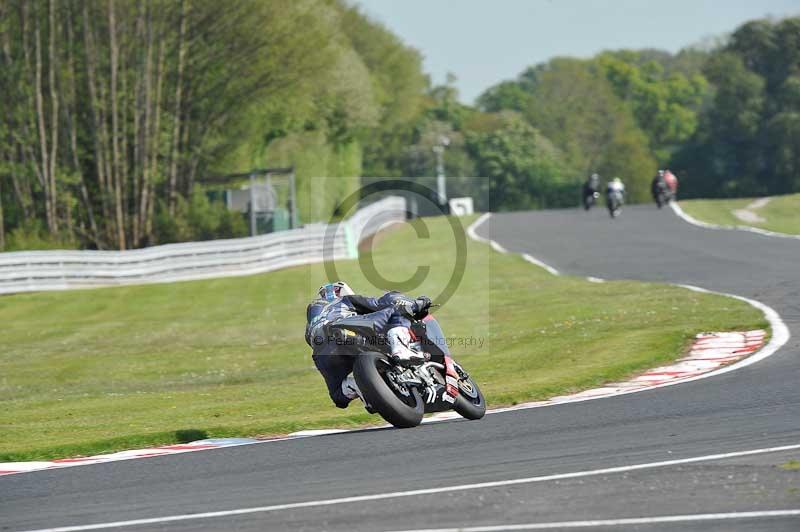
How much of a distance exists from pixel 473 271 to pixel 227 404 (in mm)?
19152

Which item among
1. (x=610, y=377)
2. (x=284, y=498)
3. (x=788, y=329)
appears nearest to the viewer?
(x=284, y=498)

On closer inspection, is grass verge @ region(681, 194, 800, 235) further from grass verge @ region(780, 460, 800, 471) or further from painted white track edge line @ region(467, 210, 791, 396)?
grass verge @ region(780, 460, 800, 471)

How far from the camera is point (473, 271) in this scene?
33.0 m

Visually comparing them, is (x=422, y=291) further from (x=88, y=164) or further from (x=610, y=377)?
(x=88, y=164)

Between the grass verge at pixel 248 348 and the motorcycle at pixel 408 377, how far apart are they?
1457mm

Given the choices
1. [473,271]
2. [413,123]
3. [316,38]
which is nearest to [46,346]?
[473,271]

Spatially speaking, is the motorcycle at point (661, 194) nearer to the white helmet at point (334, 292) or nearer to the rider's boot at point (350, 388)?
the white helmet at point (334, 292)

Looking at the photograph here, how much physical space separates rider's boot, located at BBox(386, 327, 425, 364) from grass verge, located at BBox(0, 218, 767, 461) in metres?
1.73

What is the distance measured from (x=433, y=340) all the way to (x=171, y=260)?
28.2 m

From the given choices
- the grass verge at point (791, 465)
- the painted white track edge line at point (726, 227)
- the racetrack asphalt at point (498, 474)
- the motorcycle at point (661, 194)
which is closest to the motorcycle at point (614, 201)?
the painted white track edge line at point (726, 227)

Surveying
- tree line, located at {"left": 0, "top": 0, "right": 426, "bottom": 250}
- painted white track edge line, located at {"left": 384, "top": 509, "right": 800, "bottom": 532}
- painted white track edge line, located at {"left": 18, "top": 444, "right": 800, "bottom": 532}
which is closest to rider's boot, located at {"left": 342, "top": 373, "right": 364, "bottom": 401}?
painted white track edge line, located at {"left": 18, "top": 444, "right": 800, "bottom": 532}

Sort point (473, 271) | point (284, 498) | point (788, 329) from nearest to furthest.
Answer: point (284, 498) → point (788, 329) → point (473, 271)

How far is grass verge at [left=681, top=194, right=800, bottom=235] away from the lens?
4172cm

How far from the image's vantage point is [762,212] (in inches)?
1914
